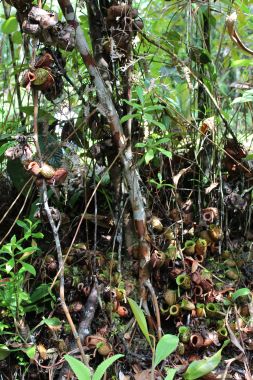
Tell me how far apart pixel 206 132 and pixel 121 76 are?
1.21ft

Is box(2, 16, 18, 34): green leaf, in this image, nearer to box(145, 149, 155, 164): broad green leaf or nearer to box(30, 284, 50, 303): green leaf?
box(145, 149, 155, 164): broad green leaf

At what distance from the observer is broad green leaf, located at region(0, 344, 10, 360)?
117cm

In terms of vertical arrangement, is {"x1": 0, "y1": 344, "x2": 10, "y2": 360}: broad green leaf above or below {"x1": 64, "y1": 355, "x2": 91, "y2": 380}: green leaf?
below

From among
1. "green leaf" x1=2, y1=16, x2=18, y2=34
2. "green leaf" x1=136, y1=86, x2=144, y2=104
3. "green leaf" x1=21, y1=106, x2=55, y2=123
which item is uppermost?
"green leaf" x1=2, y1=16, x2=18, y2=34

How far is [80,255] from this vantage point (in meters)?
1.43

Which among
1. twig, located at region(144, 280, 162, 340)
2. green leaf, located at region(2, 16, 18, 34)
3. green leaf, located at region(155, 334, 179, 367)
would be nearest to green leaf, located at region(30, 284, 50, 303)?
twig, located at region(144, 280, 162, 340)

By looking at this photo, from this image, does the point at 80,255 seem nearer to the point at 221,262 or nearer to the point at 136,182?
the point at 136,182

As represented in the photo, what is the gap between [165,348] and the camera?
3.29 ft

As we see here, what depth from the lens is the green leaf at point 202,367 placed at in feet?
3.68

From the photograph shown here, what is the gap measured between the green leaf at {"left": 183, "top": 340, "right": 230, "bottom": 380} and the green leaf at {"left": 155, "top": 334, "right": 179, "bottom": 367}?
0.17 m

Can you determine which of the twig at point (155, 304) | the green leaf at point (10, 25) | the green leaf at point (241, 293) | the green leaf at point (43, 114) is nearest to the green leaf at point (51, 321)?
the twig at point (155, 304)

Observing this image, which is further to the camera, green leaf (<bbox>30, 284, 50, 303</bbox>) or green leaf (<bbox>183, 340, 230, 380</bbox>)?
green leaf (<bbox>30, 284, 50, 303</bbox>)

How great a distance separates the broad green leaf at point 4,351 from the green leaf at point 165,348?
0.43 m

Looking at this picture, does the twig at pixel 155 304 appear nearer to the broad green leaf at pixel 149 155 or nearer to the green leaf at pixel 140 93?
the broad green leaf at pixel 149 155
